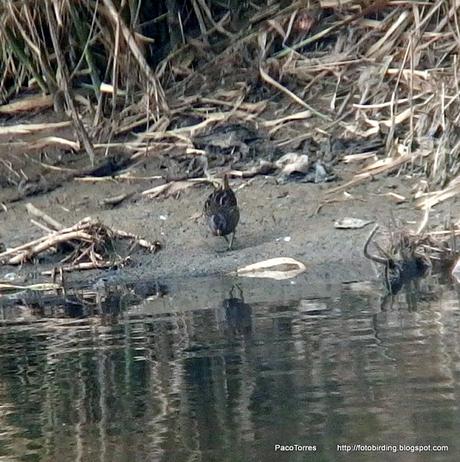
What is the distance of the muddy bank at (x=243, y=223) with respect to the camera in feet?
33.2

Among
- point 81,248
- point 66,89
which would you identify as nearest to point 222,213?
point 81,248

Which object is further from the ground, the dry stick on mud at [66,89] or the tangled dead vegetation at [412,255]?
the dry stick on mud at [66,89]

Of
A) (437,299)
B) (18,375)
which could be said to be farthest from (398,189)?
(18,375)

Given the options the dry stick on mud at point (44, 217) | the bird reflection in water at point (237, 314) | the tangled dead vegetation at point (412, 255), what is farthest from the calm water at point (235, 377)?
Result: the dry stick on mud at point (44, 217)

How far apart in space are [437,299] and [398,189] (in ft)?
10.6

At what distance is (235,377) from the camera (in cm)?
626

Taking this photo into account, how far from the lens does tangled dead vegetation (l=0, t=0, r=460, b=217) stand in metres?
12.4

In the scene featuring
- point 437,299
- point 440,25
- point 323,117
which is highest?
point 440,25

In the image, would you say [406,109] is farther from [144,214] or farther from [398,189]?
[144,214]

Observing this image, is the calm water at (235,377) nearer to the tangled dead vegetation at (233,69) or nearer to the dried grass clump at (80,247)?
the dried grass clump at (80,247)

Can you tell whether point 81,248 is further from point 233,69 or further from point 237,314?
point 233,69

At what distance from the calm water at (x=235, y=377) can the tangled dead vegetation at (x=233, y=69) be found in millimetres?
3791

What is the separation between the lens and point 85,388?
251 inches

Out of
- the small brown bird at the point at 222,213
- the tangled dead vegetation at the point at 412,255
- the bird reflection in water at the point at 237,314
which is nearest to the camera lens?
the bird reflection in water at the point at 237,314
